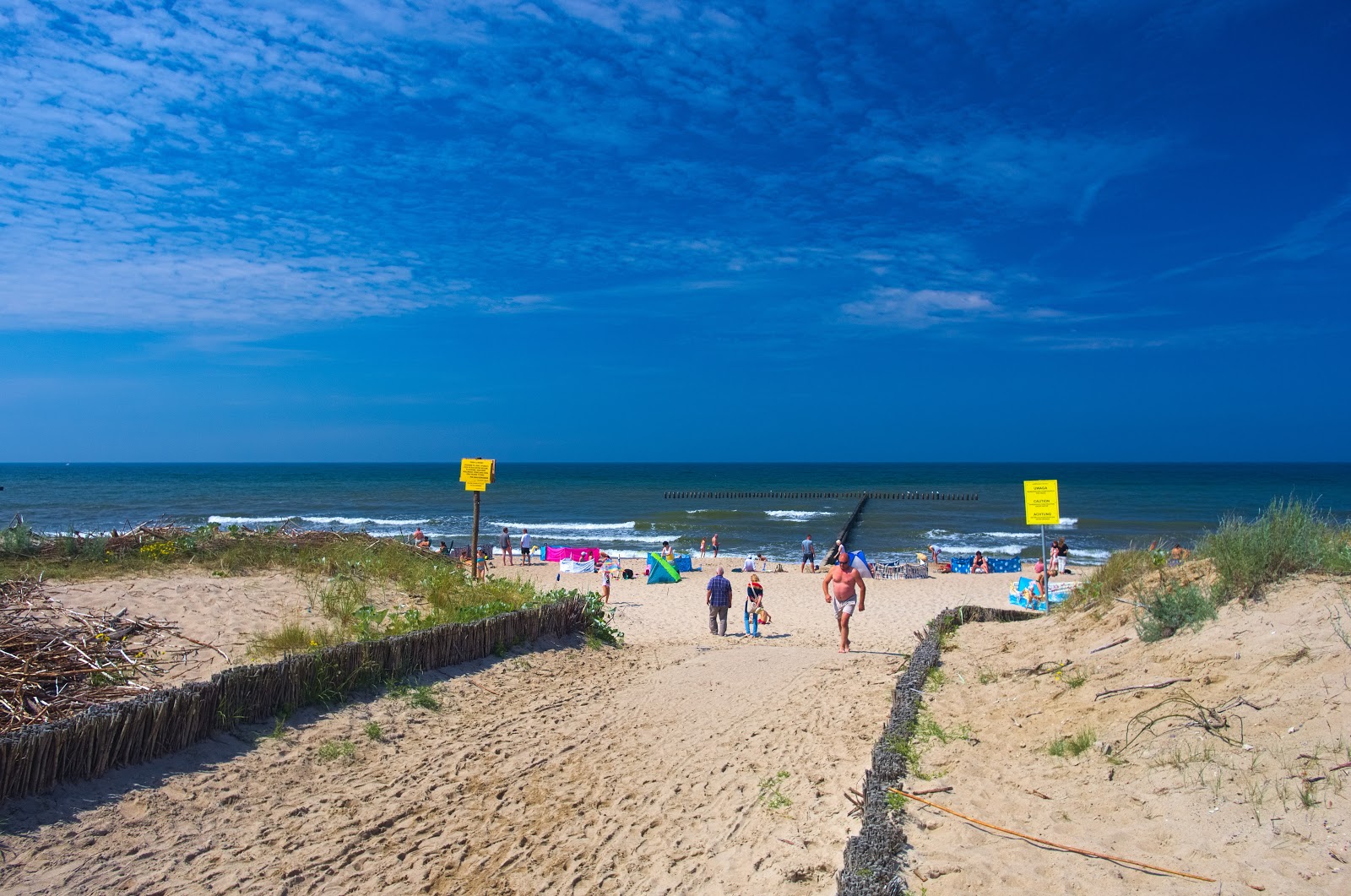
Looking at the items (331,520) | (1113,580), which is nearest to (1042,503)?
(1113,580)

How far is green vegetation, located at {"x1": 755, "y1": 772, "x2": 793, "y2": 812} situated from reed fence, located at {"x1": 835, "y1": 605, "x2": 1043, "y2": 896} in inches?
23.7

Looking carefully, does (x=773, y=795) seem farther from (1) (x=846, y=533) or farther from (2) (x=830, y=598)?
(1) (x=846, y=533)

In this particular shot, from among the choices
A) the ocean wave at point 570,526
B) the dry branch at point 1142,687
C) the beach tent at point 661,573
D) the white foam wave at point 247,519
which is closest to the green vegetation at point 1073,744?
the dry branch at point 1142,687

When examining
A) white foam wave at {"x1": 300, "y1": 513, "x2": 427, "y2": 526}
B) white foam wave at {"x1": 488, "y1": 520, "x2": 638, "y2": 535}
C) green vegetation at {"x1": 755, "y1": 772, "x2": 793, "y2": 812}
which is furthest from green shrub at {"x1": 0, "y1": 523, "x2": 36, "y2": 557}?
white foam wave at {"x1": 300, "y1": 513, "x2": 427, "y2": 526}

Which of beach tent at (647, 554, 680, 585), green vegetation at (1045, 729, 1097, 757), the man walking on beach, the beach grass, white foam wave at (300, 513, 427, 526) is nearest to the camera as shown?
green vegetation at (1045, 729, 1097, 757)

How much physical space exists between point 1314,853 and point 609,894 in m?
3.53

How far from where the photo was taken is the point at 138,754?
215 inches

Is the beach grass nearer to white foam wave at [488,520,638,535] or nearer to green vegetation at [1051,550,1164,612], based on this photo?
green vegetation at [1051,550,1164,612]

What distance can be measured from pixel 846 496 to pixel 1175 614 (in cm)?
6446

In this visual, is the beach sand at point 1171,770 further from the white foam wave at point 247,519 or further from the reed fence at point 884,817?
the white foam wave at point 247,519

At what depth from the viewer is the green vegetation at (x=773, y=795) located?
17.7 ft

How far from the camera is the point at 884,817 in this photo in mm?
4391

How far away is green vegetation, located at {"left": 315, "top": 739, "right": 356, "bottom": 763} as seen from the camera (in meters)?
6.13

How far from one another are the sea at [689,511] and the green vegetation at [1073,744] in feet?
71.4
